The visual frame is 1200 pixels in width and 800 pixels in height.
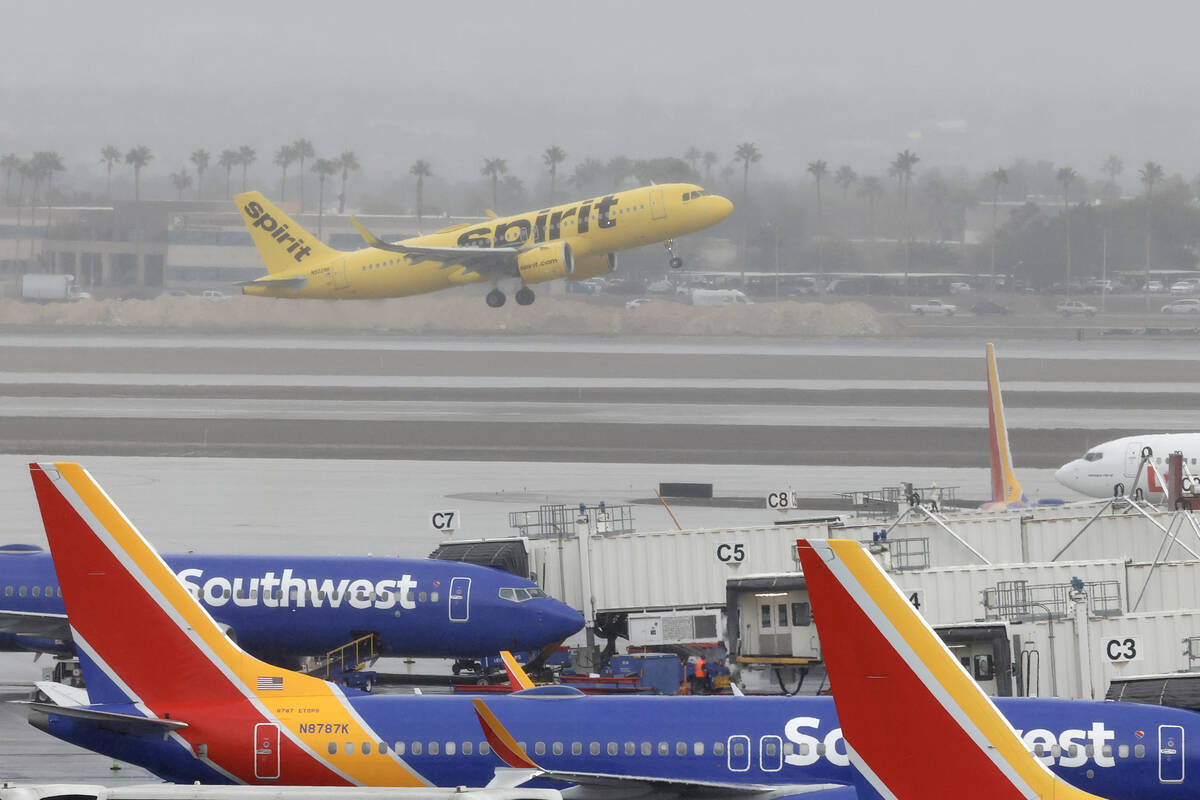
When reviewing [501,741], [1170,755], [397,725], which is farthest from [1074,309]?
[501,741]

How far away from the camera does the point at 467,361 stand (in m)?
136

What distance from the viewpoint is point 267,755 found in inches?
931

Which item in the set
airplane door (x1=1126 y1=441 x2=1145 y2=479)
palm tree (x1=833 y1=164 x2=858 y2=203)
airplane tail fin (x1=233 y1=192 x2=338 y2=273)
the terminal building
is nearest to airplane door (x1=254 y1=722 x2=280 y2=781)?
the terminal building

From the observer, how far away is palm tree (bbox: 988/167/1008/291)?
171 metres

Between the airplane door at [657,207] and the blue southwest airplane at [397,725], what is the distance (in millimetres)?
82251

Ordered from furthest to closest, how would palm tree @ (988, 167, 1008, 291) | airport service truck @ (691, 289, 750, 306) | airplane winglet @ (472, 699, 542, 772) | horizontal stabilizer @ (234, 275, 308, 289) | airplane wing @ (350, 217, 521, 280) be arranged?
palm tree @ (988, 167, 1008, 291) < airport service truck @ (691, 289, 750, 306) < horizontal stabilizer @ (234, 275, 308, 289) < airplane wing @ (350, 217, 521, 280) < airplane winglet @ (472, 699, 542, 772)

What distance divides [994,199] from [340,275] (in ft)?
282

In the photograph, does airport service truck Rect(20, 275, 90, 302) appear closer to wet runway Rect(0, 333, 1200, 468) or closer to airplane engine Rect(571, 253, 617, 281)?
wet runway Rect(0, 333, 1200, 468)

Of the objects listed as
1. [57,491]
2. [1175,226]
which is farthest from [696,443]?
[1175,226]

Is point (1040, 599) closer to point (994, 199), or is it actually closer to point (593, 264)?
point (593, 264)

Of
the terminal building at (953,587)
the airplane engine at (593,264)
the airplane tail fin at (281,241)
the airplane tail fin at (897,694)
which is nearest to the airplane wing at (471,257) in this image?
the airplane engine at (593,264)

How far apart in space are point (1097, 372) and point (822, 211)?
37217 mm

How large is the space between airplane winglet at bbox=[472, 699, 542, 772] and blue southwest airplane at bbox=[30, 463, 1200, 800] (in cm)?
2

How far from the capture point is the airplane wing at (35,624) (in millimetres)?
39531
